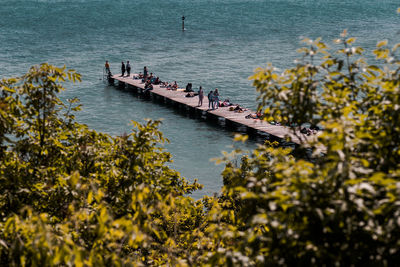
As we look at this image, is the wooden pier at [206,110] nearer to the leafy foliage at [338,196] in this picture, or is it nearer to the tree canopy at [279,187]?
the tree canopy at [279,187]

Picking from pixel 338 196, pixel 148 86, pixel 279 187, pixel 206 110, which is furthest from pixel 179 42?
pixel 338 196

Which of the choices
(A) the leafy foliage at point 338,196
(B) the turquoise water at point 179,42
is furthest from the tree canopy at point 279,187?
(B) the turquoise water at point 179,42

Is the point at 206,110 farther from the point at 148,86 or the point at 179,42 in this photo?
the point at 179,42

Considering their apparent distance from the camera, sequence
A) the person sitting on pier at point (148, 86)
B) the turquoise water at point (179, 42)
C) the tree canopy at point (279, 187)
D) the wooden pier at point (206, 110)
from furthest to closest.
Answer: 1. the person sitting on pier at point (148, 86)
2. the turquoise water at point (179, 42)
3. the wooden pier at point (206, 110)
4. the tree canopy at point (279, 187)

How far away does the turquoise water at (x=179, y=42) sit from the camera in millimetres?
46625

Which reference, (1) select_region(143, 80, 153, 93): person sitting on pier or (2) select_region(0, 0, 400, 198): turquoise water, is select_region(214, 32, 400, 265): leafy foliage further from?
(1) select_region(143, 80, 153, 93): person sitting on pier

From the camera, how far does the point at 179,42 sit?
98125mm

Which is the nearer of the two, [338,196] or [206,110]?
[338,196]

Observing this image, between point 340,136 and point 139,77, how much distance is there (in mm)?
56698

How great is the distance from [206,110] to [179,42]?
5223cm

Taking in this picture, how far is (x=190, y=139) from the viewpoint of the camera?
42.8 metres

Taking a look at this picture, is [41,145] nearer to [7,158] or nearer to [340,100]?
[7,158]

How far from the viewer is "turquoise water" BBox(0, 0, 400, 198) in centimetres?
→ 4662

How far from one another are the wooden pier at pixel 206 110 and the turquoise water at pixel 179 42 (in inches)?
54.0
